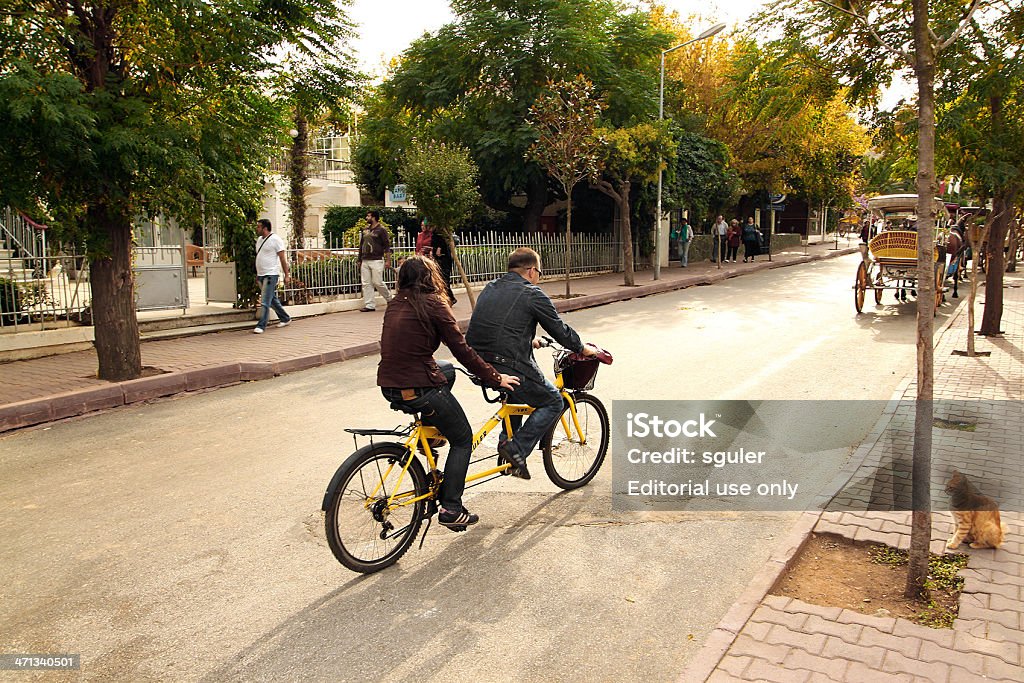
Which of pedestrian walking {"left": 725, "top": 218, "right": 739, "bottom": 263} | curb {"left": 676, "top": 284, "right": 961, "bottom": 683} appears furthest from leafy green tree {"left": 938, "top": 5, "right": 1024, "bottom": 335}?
pedestrian walking {"left": 725, "top": 218, "right": 739, "bottom": 263}

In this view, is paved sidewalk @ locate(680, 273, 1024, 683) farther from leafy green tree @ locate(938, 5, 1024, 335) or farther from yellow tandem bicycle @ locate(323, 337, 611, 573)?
leafy green tree @ locate(938, 5, 1024, 335)

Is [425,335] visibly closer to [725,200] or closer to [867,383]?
[867,383]

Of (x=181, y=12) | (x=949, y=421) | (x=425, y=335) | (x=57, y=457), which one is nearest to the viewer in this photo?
(x=425, y=335)

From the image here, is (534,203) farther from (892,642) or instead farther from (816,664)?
(816,664)

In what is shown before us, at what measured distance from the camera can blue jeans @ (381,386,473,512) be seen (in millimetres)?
4277

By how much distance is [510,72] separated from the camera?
22.2m

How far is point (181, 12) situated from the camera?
7871 mm

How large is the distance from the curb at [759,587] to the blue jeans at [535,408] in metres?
1.57

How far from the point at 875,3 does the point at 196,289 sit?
13.2 metres

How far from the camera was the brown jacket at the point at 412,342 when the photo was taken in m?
4.21

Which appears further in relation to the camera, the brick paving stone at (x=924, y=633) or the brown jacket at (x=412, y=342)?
the brown jacket at (x=412, y=342)

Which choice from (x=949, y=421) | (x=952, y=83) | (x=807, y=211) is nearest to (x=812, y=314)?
(x=952, y=83)

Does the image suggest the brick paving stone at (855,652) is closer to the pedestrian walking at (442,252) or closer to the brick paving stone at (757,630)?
the brick paving stone at (757,630)

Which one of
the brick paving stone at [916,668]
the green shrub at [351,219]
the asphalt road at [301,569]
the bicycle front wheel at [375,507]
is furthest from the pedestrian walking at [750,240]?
the brick paving stone at [916,668]
